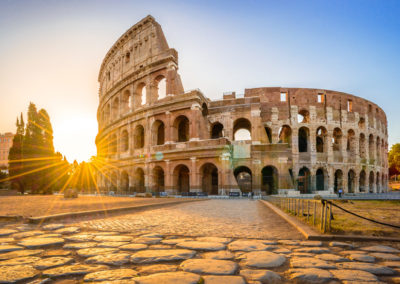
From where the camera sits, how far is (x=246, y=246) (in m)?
3.11

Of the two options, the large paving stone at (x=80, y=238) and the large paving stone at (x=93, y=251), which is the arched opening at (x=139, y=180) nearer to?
the large paving stone at (x=80, y=238)

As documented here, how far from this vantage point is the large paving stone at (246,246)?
3.01 meters

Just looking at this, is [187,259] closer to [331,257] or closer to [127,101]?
[331,257]

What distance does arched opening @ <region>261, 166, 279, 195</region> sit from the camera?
2303 cm

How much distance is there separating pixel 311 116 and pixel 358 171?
9.41 metres

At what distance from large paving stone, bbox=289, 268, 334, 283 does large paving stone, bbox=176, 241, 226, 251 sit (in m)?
1.05

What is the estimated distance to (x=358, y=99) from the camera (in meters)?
30.2

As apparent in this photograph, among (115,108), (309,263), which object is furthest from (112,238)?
(115,108)

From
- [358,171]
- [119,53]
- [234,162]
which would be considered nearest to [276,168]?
[234,162]

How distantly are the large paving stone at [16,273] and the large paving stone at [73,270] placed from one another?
0.37ft

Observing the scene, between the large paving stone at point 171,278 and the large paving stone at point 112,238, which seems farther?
the large paving stone at point 112,238

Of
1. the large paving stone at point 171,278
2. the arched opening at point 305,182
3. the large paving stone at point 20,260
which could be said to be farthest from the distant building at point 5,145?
the large paving stone at point 171,278

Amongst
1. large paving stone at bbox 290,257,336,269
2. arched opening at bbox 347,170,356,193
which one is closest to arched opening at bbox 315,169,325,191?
arched opening at bbox 347,170,356,193

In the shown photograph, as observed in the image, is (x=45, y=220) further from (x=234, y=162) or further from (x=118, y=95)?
(x=118, y=95)
